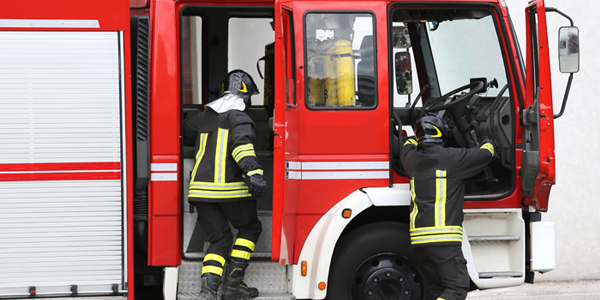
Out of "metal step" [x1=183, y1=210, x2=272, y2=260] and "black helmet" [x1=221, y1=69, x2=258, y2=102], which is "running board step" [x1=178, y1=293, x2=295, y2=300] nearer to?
"metal step" [x1=183, y1=210, x2=272, y2=260]

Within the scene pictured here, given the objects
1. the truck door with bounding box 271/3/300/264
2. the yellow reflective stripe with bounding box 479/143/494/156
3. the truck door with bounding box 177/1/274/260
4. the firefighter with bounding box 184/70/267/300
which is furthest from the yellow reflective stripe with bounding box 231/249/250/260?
the yellow reflective stripe with bounding box 479/143/494/156

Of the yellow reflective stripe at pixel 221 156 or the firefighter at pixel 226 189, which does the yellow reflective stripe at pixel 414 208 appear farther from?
the yellow reflective stripe at pixel 221 156

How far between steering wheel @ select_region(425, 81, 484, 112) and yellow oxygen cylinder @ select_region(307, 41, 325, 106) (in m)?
1.02

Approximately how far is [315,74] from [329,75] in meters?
0.09

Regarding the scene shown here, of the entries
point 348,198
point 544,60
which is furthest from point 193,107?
point 544,60

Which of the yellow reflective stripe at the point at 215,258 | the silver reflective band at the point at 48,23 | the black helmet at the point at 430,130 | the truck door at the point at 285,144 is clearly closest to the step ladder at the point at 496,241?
the black helmet at the point at 430,130

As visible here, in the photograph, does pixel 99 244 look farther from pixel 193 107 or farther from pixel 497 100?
pixel 497 100

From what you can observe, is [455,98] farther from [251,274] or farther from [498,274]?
[251,274]

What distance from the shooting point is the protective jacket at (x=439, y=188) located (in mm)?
3811

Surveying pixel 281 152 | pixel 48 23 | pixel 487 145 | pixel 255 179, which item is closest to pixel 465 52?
pixel 487 145

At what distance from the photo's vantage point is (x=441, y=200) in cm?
384

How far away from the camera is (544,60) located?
3.77 metres

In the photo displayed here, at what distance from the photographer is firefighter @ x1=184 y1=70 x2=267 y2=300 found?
403 centimetres

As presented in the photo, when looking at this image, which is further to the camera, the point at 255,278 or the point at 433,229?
the point at 255,278
